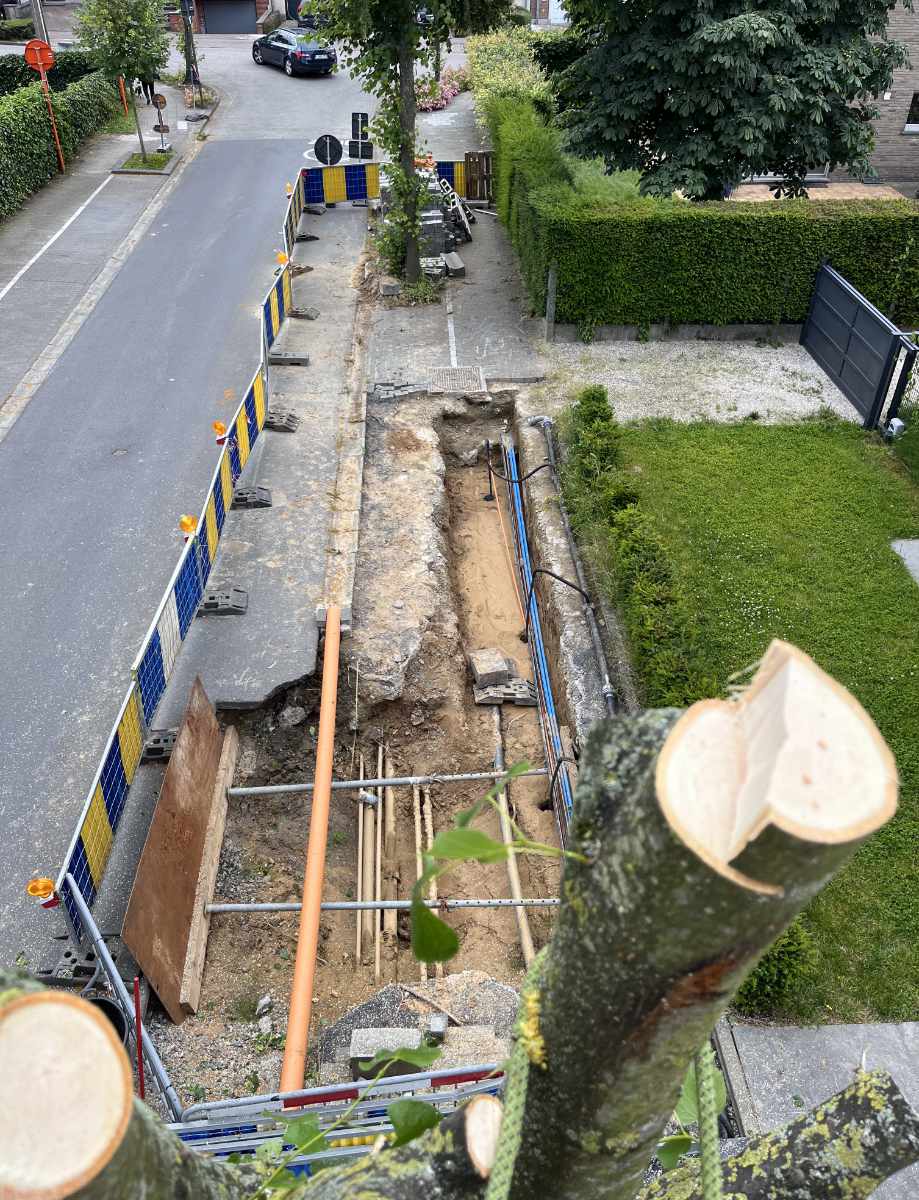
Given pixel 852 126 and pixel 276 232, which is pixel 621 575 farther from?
pixel 276 232

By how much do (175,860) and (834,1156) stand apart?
5.21 meters

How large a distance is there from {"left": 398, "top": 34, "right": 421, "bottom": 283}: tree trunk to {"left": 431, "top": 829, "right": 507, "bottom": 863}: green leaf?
15.3 metres

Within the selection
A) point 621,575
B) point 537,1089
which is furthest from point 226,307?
point 537,1089

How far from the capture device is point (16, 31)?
3109cm

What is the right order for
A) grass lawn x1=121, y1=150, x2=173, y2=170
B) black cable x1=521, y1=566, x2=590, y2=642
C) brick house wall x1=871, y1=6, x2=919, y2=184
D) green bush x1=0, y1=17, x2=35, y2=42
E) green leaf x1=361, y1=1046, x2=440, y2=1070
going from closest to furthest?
green leaf x1=361, y1=1046, x2=440, y2=1070 → black cable x1=521, y1=566, x2=590, y2=642 → brick house wall x1=871, y1=6, x2=919, y2=184 → grass lawn x1=121, y1=150, x2=173, y2=170 → green bush x1=0, y1=17, x2=35, y2=42

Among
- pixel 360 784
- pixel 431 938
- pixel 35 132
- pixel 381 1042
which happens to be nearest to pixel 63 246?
pixel 35 132

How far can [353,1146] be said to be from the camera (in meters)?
4.48

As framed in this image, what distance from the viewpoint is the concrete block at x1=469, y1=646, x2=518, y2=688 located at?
945cm

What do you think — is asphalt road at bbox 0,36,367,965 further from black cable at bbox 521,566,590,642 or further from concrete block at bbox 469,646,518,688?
black cable at bbox 521,566,590,642

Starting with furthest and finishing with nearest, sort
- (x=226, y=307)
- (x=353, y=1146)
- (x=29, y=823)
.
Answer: (x=226, y=307)
(x=29, y=823)
(x=353, y=1146)

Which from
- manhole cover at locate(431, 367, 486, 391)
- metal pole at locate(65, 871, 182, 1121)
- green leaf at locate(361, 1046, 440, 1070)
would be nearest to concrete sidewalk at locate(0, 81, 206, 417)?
manhole cover at locate(431, 367, 486, 391)

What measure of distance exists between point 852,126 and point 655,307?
385cm

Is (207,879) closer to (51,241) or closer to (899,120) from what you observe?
(51,241)

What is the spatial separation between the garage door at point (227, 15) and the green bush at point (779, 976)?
3881cm
